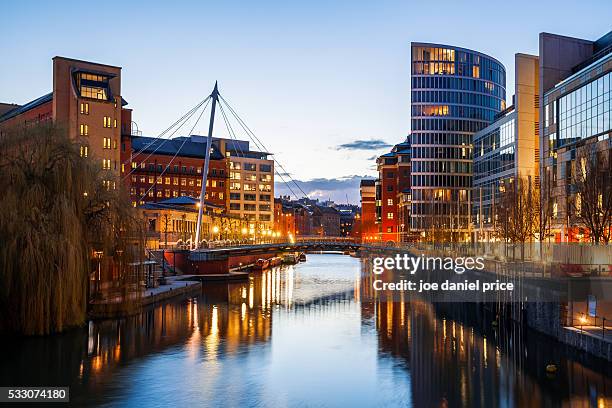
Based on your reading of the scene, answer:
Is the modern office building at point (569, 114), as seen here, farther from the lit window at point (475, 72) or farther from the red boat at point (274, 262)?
the lit window at point (475, 72)

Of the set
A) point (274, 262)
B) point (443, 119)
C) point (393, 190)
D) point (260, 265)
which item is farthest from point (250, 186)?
point (260, 265)

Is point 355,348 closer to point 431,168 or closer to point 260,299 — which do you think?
point 260,299

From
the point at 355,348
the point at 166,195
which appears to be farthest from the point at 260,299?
the point at 166,195

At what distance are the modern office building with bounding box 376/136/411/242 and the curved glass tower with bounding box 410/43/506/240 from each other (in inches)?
892

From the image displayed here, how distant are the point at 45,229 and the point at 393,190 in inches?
5803

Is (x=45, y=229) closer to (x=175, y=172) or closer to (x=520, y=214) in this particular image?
(x=520, y=214)

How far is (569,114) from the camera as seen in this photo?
77.8 meters

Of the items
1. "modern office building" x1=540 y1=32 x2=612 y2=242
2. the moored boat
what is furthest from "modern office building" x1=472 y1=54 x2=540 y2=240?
the moored boat

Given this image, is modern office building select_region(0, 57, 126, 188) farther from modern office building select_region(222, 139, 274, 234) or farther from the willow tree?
modern office building select_region(222, 139, 274, 234)

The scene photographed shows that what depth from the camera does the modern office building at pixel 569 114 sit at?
68.6 m

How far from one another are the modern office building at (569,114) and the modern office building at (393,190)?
84966 millimetres

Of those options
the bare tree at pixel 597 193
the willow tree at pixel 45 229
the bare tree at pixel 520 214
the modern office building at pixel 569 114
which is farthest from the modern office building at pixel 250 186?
the willow tree at pixel 45 229

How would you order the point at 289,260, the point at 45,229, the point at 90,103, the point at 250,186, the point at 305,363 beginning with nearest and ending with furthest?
the point at 305,363
the point at 45,229
the point at 90,103
the point at 289,260
the point at 250,186

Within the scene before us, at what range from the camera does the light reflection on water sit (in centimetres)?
2883
